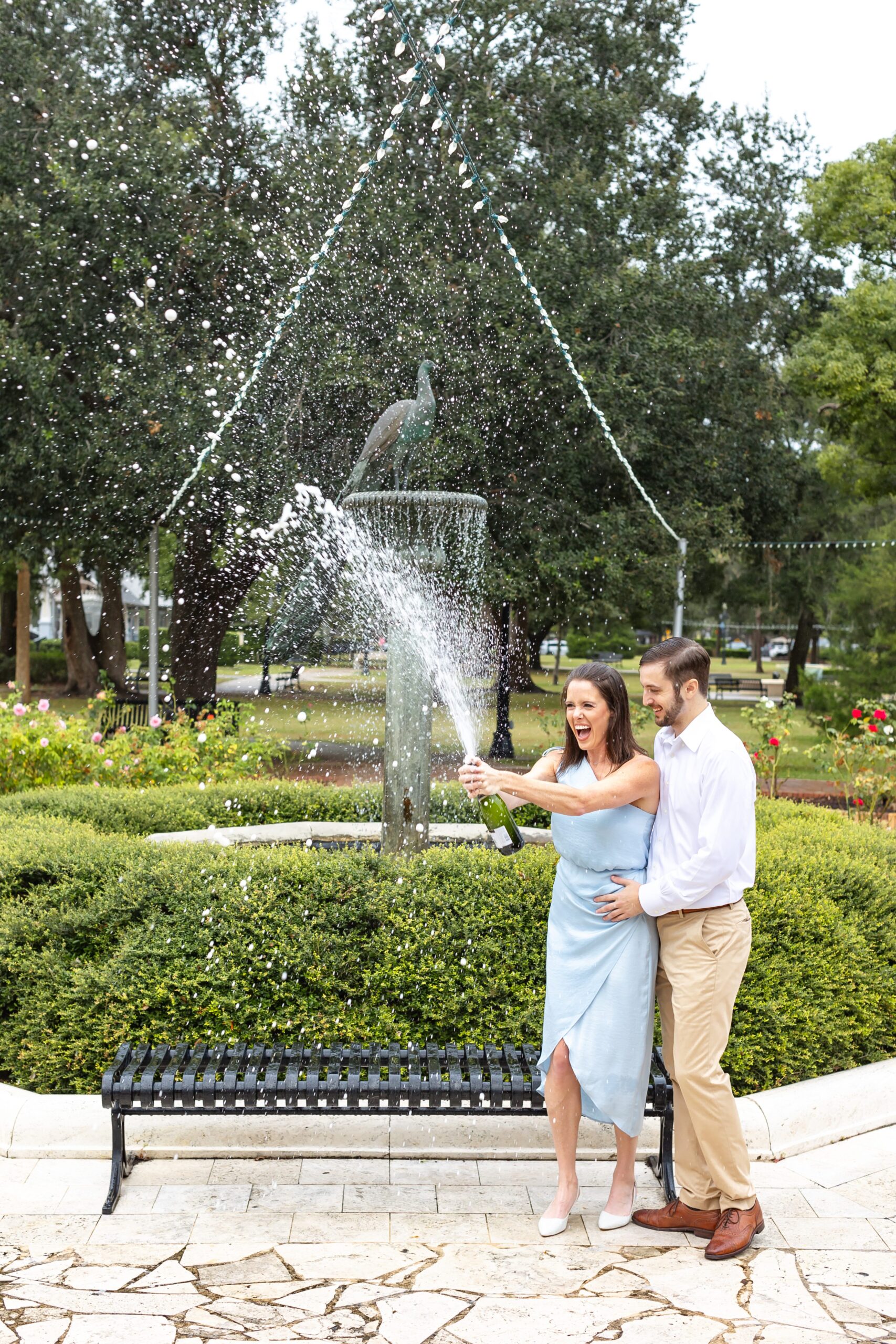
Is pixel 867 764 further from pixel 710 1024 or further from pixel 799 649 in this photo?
pixel 799 649

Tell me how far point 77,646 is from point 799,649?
17.8 metres

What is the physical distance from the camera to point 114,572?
1847 cm

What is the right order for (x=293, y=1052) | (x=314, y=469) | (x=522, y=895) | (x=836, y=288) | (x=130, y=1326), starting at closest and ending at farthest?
(x=130, y=1326) → (x=293, y=1052) → (x=522, y=895) → (x=314, y=469) → (x=836, y=288)

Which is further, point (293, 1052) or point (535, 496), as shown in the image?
point (535, 496)

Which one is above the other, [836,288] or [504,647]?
[836,288]

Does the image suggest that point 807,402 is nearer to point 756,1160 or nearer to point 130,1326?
point 756,1160

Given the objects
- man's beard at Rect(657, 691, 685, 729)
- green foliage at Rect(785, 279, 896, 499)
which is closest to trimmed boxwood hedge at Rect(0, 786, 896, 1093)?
man's beard at Rect(657, 691, 685, 729)

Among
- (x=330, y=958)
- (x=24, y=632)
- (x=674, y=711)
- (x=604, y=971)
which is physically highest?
(x=674, y=711)

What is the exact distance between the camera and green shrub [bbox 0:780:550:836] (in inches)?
246

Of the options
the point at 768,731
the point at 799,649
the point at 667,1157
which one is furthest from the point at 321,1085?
the point at 799,649

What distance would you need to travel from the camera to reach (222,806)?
677 cm

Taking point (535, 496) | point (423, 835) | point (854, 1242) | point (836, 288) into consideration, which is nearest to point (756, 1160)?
point (854, 1242)

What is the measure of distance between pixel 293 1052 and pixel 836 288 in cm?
2161

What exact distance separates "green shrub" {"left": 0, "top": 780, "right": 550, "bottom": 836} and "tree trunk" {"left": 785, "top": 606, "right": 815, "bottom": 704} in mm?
24411
